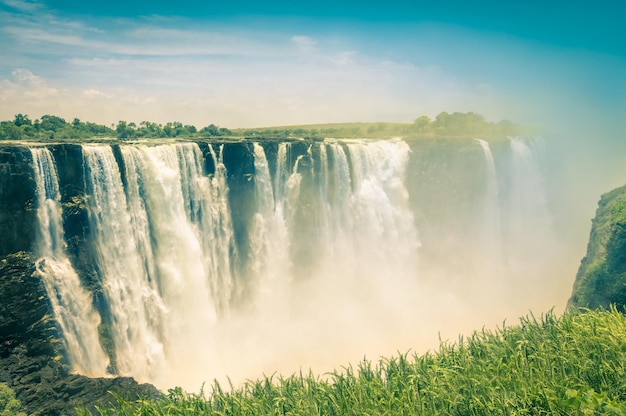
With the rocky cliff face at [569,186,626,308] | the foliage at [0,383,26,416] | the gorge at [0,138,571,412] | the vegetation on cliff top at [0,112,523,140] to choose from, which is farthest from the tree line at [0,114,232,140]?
the rocky cliff face at [569,186,626,308]

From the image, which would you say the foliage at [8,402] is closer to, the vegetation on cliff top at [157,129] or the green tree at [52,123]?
the vegetation on cliff top at [157,129]

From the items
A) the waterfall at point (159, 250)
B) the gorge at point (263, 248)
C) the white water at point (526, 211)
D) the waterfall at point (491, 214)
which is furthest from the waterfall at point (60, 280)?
the white water at point (526, 211)

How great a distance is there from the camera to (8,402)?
14219 mm

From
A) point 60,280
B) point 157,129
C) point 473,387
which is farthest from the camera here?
point 157,129

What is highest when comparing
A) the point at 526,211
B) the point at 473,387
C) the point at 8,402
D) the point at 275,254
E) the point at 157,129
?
the point at 157,129

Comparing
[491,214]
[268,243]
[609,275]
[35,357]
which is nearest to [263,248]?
[268,243]

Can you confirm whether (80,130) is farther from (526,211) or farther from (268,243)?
(526,211)

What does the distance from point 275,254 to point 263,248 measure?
2.89ft

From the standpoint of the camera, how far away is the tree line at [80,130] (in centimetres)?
2712

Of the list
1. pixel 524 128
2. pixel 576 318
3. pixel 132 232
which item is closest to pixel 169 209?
pixel 132 232

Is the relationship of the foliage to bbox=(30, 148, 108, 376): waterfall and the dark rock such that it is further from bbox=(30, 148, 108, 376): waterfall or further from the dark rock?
the dark rock

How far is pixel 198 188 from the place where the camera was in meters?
23.6

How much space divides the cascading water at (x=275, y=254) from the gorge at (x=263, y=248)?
8 cm

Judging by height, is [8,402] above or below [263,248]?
below
